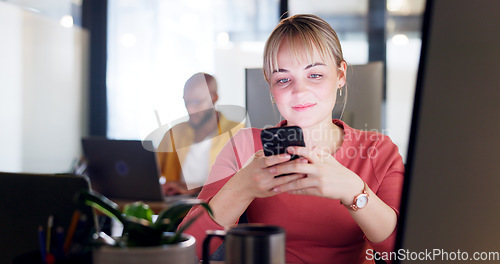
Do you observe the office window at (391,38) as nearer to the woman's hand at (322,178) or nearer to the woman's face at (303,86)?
the woman's face at (303,86)

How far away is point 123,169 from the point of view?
6.45 feet

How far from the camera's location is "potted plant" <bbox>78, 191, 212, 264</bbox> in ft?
1.76

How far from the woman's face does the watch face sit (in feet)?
1.36

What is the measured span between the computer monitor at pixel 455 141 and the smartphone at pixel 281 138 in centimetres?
42

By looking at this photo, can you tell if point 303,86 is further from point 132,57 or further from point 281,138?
point 132,57

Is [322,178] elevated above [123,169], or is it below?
above

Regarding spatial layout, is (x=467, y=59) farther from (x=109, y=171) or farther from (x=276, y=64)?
(x=109, y=171)

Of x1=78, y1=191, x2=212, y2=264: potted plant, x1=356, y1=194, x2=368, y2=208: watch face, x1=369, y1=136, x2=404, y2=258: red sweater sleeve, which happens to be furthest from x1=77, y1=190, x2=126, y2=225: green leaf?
x1=369, y1=136, x2=404, y2=258: red sweater sleeve

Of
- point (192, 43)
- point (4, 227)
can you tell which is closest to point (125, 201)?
point (4, 227)

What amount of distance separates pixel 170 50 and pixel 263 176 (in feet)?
10.8

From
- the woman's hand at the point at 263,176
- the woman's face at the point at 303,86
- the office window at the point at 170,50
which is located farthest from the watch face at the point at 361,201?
the office window at the point at 170,50

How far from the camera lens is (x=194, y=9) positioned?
13.1 feet

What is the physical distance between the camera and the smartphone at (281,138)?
0.88 meters

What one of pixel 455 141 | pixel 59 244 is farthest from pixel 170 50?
pixel 455 141
